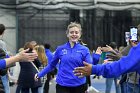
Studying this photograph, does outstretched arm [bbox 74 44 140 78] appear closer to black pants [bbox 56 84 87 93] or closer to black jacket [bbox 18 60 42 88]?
black pants [bbox 56 84 87 93]

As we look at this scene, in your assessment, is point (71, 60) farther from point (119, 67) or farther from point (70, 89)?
point (119, 67)

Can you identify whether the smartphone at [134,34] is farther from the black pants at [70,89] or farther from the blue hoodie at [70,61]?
the black pants at [70,89]

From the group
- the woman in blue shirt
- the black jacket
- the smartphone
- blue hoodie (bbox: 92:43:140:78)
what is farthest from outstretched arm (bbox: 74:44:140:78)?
the black jacket

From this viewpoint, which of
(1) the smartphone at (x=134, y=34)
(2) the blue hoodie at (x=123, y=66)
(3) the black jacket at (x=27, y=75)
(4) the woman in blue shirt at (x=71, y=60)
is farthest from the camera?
(3) the black jacket at (x=27, y=75)

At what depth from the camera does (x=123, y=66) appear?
5.08 m

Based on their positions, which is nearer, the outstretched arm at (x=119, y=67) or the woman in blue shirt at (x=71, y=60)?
the outstretched arm at (x=119, y=67)

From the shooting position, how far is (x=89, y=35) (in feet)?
99.8

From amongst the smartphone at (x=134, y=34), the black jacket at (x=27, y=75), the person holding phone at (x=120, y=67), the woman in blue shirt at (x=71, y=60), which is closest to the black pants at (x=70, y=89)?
the woman in blue shirt at (x=71, y=60)

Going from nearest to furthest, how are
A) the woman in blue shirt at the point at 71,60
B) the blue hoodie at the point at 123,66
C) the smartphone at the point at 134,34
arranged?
the blue hoodie at the point at 123,66, the smartphone at the point at 134,34, the woman in blue shirt at the point at 71,60

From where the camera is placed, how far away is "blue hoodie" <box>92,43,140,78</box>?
5.05m

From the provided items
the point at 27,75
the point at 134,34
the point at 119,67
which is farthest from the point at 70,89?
the point at 27,75

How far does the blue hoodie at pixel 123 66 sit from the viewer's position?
5.05m

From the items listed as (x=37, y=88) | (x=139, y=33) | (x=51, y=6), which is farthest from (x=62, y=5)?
(x=139, y=33)

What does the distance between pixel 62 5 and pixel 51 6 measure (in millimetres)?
721
